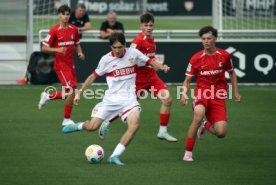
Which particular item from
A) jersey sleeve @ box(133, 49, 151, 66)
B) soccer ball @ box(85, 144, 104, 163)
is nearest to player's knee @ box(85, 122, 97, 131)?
soccer ball @ box(85, 144, 104, 163)

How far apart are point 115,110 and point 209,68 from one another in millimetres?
1573

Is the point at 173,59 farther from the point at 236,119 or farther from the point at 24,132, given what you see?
the point at 24,132

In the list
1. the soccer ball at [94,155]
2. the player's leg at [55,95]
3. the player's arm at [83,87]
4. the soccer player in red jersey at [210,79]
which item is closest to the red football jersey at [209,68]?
the soccer player in red jersey at [210,79]

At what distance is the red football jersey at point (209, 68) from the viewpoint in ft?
44.1

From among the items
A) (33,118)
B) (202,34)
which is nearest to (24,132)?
(33,118)

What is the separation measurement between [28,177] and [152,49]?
462cm

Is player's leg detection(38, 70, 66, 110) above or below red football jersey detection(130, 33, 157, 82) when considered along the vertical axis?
below

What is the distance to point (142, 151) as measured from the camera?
1404 cm

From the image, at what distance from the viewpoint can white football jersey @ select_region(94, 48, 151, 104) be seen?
13461mm

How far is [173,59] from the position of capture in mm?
23719

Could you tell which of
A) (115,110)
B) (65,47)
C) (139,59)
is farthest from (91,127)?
(65,47)

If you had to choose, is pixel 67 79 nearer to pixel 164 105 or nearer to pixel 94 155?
pixel 164 105

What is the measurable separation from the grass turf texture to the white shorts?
0.65 metres

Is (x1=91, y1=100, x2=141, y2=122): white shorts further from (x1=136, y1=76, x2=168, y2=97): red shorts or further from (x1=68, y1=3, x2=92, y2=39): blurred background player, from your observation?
(x1=68, y1=3, x2=92, y2=39): blurred background player
